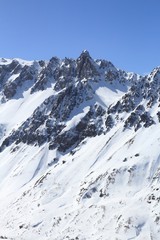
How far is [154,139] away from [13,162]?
228 feet

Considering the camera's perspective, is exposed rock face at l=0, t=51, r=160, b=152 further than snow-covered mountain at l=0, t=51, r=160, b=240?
Yes

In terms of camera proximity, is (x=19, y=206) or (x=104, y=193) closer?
(x=104, y=193)

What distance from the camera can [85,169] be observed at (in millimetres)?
141375

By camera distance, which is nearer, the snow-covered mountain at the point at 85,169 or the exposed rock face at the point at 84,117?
the snow-covered mountain at the point at 85,169

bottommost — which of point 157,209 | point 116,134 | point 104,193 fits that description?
point 157,209

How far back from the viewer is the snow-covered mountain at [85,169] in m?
106

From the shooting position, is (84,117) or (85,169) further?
(84,117)

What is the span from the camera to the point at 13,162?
6988 inches

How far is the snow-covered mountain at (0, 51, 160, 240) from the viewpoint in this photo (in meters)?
106

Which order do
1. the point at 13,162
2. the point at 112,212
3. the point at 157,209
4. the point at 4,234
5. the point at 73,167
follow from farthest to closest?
the point at 13,162 < the point at 73,167 < the point at 4,234 < the point at 112,212 < the point at 157,209

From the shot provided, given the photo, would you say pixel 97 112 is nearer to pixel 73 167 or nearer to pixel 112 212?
pixel 73 167

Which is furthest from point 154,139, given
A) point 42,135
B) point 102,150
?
point 42,135

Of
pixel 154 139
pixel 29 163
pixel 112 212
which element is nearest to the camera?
pixel 112 212

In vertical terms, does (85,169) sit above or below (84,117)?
below
